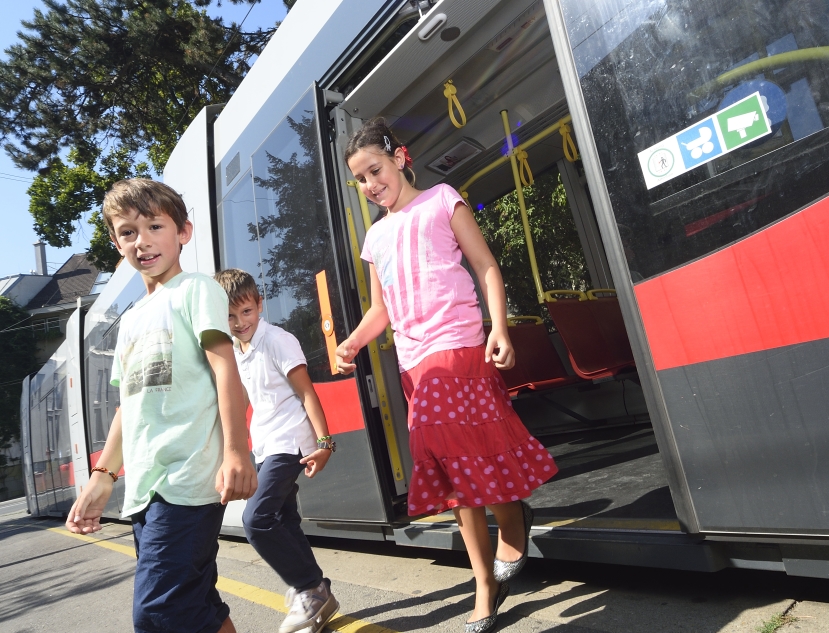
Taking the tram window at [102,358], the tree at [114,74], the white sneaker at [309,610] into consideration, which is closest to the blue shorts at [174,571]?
the white sneaker at [309,610]

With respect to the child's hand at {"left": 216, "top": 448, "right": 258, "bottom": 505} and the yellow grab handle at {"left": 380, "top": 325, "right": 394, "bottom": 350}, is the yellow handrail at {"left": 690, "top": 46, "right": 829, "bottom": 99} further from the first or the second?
the yellow grab handle at {"left": 380, "top": 325, "right": 394, "bottom": 350}

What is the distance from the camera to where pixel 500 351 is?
2.07m

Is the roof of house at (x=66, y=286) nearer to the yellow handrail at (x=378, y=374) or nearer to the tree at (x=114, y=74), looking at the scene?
the tree at (x=114, y=74)

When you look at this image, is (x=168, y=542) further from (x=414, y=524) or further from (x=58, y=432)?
(x=58, y=432)

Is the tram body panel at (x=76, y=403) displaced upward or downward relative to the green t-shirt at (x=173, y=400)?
upward

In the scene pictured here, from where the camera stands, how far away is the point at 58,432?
11219mm

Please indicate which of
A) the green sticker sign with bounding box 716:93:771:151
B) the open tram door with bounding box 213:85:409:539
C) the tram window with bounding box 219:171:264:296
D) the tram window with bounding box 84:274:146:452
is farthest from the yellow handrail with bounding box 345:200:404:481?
the tram window with bounding box 84:274:146:452

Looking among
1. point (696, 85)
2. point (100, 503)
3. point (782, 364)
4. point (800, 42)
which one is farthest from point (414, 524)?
point (800, 42)

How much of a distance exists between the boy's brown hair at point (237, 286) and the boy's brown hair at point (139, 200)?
94cm

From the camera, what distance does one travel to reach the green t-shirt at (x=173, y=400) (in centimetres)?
171

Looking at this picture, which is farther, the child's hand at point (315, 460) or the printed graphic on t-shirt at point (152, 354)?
the child's hand at point (315, 460)

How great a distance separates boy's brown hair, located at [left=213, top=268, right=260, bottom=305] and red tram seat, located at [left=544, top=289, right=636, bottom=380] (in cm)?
241

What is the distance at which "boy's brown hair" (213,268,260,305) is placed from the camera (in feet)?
9.39

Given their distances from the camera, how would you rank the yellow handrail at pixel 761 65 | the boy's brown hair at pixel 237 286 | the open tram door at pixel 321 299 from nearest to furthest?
the yellow handrail at pixel 761 65 → the boy's brown hair at pixel 237 286 → the open tram door at pixel 321 299
